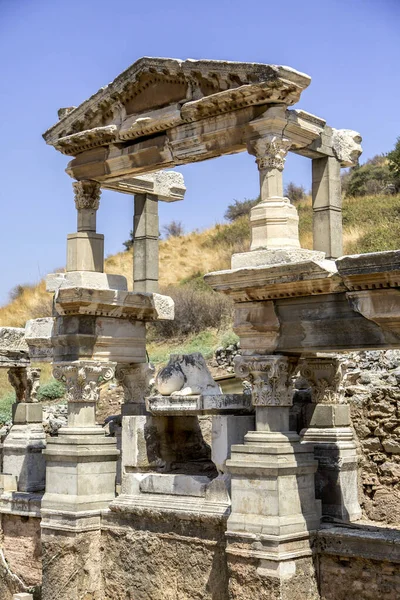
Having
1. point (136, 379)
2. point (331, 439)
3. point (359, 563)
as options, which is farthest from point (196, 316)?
point (359, 563)

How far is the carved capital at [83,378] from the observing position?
10617 mm

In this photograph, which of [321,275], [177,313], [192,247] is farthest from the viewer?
[192,247]

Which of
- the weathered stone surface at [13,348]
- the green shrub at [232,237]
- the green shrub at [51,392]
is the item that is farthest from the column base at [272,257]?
the green shrub at [232,237]

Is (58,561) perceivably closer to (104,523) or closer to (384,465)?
(104,523)

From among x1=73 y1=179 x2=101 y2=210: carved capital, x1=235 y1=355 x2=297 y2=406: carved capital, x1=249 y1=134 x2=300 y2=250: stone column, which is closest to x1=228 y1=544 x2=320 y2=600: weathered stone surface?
x1=235 y1=355 x2=297 y2=406: carved capital

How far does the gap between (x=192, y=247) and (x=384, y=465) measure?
2598 centimetres

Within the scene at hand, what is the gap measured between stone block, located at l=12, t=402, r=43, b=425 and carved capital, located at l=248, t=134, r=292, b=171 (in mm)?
5670

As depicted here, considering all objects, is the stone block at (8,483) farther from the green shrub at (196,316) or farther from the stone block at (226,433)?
the green shrub at (196,316)

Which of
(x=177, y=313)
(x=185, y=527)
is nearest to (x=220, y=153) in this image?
(x=185, y=527)

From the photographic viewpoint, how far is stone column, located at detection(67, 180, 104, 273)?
36.0 feet

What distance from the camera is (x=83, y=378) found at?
10.6m

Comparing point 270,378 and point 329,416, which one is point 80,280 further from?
point 329,416

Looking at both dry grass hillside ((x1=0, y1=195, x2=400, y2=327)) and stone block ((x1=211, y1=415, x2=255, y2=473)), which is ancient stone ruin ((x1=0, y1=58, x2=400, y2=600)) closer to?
stone block ((x1=211, y1=415, x2=255, y2=473))

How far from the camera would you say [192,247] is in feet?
119
